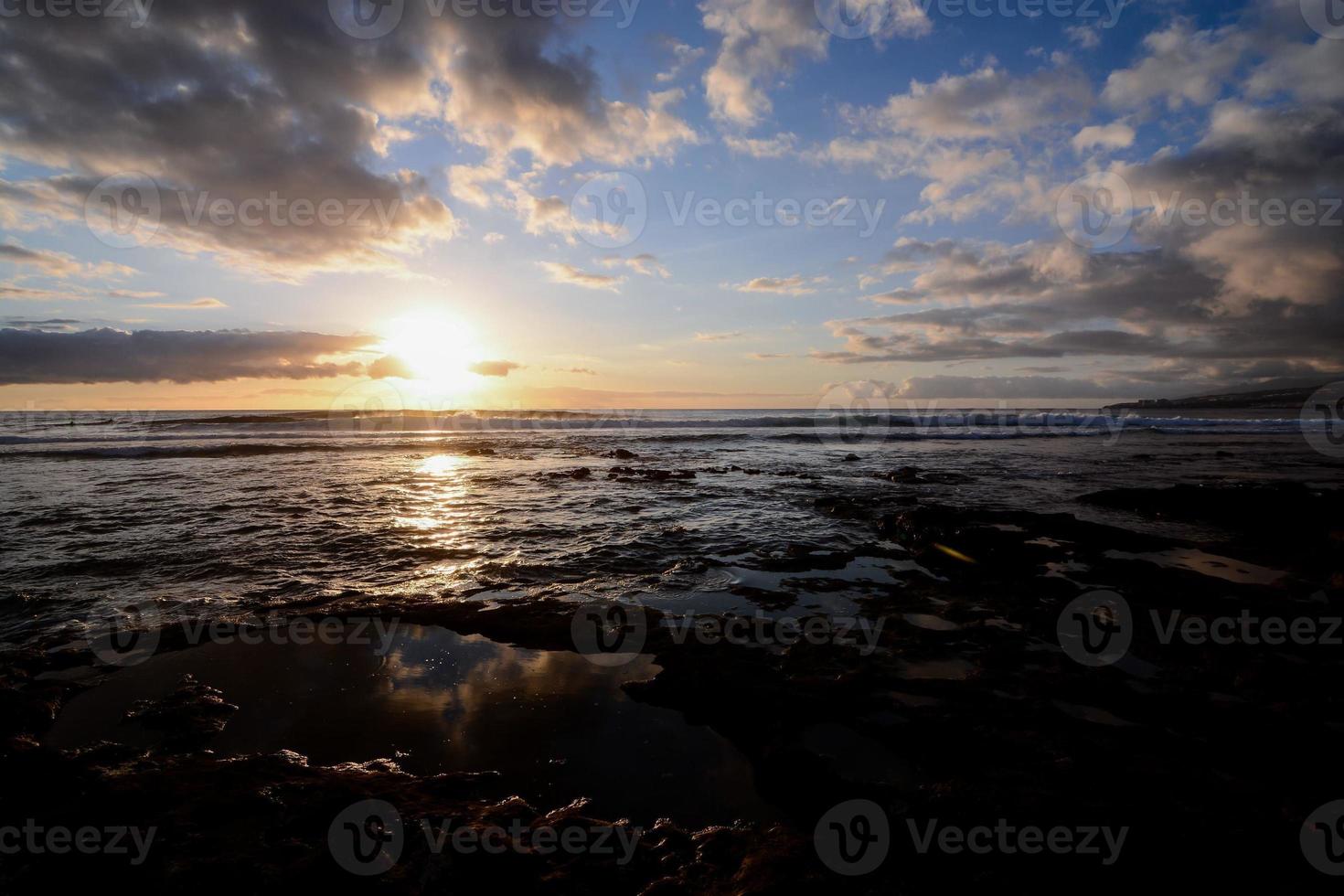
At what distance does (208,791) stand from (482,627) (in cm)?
325

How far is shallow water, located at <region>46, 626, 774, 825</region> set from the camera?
4113 mm

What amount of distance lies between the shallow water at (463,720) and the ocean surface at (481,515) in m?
1.90

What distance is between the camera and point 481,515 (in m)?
13.6

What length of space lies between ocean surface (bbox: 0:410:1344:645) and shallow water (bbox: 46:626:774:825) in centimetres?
190

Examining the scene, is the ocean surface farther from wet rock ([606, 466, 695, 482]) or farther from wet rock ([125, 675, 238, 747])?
wet rock ([125, 675, 238, 747])

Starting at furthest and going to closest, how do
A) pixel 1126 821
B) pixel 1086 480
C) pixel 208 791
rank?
pixel 1086 480 → pixel 208 791 → pixel 1126 821

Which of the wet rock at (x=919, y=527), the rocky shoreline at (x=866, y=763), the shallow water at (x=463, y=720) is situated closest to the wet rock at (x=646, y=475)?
the wet rock at (x=919, y=527)

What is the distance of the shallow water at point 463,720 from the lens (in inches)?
162

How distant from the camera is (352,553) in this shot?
10.1m

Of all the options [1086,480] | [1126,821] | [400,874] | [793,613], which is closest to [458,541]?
[793,613]

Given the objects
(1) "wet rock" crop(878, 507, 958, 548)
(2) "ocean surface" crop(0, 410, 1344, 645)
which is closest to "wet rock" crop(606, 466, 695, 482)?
(2) "ocean surface" crop(0, 410, 1344, 645)

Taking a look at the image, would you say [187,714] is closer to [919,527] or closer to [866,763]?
[866,763]

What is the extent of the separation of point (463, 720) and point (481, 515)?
9.17m

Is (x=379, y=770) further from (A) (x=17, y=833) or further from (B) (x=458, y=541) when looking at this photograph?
(B) (x=458, y=541)
